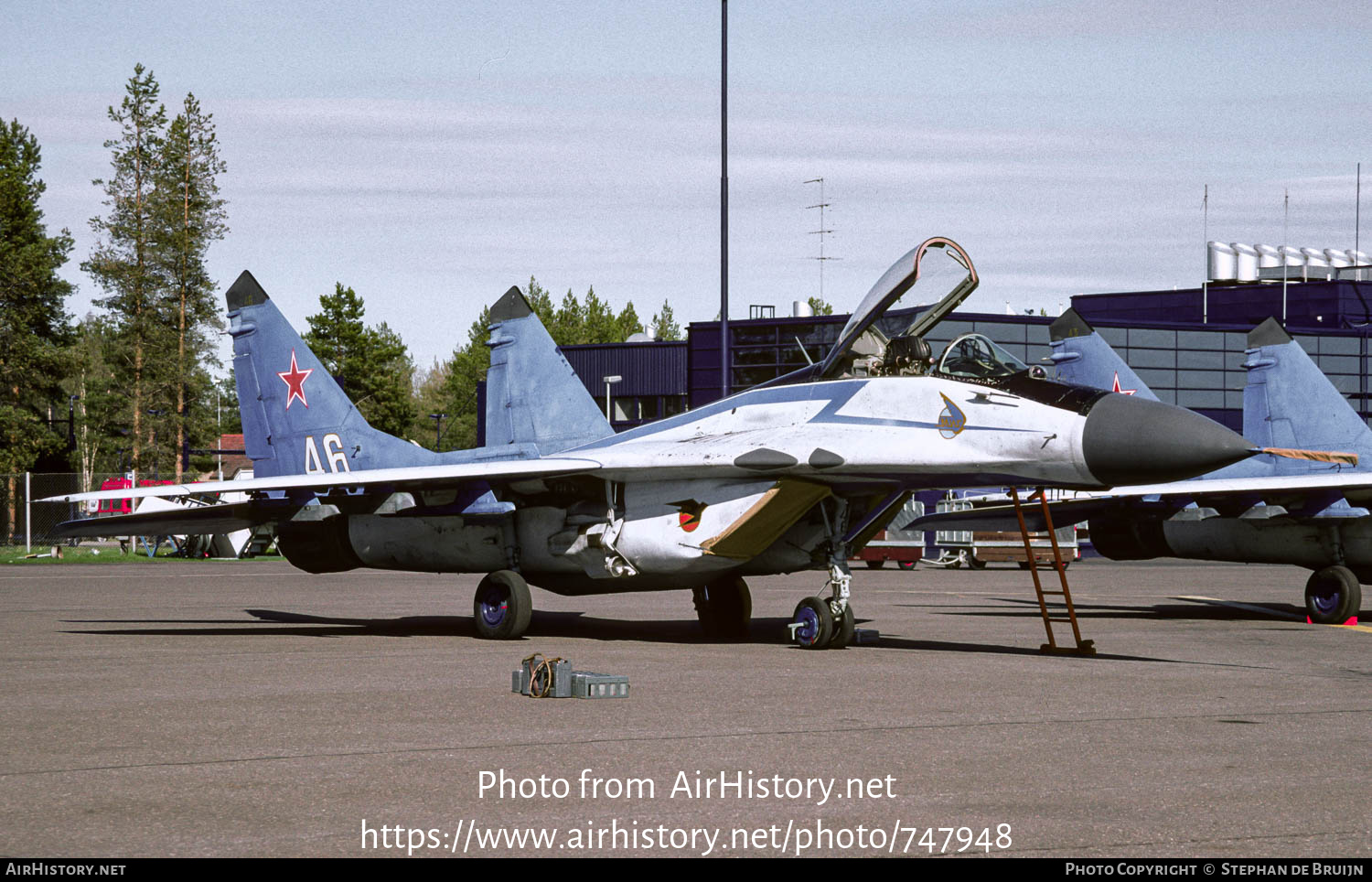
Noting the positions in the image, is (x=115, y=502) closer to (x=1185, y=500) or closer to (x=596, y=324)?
(x=1185, y=500)

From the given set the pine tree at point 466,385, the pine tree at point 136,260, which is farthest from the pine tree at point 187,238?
the pine tree at point 466,385

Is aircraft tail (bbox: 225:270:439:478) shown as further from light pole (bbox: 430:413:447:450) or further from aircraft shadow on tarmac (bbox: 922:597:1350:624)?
light pole (bbox: 430:413:447:450)

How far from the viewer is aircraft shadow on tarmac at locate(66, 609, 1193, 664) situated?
15.1 m

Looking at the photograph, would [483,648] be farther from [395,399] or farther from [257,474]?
[395,399]

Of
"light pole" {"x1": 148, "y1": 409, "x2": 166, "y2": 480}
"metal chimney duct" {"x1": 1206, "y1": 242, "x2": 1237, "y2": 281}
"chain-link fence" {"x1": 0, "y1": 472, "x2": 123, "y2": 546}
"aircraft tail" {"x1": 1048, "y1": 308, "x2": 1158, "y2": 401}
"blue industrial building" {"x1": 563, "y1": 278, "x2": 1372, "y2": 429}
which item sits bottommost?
"chain-link fence" {"x1": 0, "y1": 472, "x2": 123, "y2": 546}

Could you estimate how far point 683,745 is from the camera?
317 inches

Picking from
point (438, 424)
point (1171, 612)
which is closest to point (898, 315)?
point (1171, 612)

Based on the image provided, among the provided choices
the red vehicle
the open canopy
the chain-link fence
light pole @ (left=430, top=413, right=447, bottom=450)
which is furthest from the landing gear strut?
the chain-link fence

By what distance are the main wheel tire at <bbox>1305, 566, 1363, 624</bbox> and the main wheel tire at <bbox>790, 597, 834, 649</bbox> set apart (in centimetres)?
827

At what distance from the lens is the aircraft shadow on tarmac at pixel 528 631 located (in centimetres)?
1511

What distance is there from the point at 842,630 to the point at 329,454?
7424 mm

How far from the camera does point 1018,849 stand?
217 inches

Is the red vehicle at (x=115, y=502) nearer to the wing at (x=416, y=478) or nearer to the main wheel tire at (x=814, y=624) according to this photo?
the wing at (x=416, y=478)

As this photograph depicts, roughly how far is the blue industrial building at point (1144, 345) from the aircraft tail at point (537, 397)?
3513 centimetres
